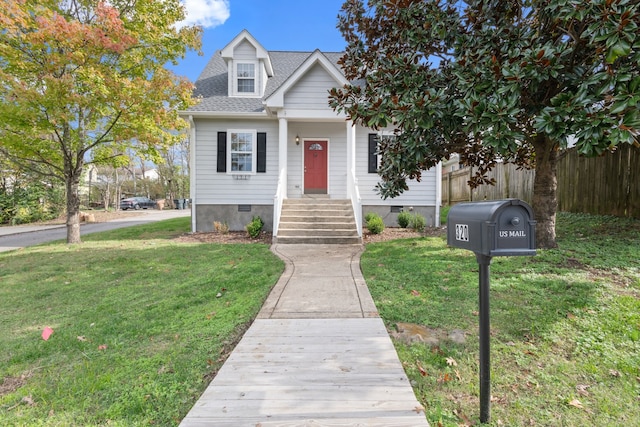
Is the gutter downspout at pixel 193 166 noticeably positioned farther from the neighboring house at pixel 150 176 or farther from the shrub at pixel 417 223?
the neighboring house at pixel 150 176

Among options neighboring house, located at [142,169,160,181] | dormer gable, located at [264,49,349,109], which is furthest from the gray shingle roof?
neighboring house, located at [142,169,160,181]

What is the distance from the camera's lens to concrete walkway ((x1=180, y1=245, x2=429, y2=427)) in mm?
2066

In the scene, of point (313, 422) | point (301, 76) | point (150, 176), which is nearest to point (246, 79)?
point (301, 76)

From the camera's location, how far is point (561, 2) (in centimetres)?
330

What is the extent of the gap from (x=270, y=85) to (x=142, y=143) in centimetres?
514

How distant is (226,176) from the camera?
34.9 ft

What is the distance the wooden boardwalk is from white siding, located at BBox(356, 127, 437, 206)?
7910 millimetres

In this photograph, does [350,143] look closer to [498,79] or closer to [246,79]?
[246,79]

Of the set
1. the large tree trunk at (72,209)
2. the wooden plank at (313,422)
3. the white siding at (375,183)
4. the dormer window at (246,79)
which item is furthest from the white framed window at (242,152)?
the wooden plank at (313,422)

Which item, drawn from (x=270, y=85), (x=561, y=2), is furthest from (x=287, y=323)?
(x=270, y=85)

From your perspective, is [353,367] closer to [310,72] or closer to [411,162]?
[411,162]

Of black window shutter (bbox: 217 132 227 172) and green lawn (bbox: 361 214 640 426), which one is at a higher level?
black window shutter (bbox: 217 132 227 172)

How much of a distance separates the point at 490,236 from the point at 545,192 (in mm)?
4767

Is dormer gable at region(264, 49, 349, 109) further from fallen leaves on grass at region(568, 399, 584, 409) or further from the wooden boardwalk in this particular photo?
fallen leaves on grass at region(568, 399, 584, 409)
